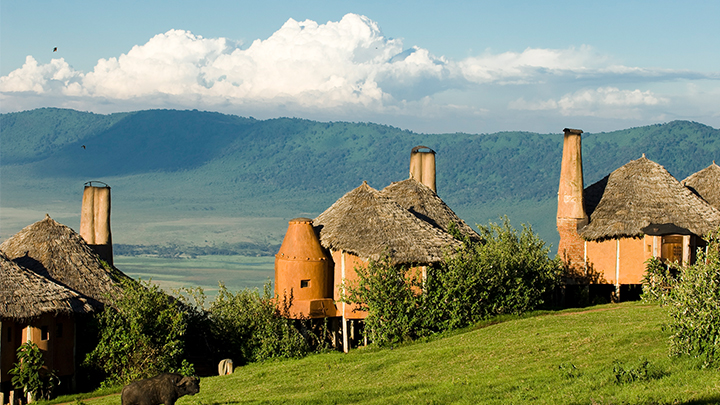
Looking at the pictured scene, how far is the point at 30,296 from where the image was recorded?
90.8 feet

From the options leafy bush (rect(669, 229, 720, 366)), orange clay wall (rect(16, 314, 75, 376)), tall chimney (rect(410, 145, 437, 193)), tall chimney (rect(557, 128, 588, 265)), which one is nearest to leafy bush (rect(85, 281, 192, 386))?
orange clay wall (rect(16, 314, 75, 376))

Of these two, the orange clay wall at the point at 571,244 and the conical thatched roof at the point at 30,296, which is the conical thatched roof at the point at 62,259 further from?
the orange clay wall at the point at 571,244

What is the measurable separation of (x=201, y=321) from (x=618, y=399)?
19864 mm

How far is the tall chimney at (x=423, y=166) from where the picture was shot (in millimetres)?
46531

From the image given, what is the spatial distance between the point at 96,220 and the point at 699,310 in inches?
1082

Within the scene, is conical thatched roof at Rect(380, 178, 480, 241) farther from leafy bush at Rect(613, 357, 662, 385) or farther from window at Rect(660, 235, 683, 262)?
leafy bush at Rect(613, 357, 662, 385)

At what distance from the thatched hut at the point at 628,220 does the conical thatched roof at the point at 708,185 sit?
132 inches

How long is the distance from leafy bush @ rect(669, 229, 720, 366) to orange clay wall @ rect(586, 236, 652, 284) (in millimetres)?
Answer: 16655

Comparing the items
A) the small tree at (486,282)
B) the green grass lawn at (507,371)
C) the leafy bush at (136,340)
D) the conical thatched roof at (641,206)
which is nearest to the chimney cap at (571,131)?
the conical thatched roof at (641,206)

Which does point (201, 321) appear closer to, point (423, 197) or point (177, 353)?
point (177, 353)

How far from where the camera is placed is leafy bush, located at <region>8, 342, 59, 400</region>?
27266 millimetres

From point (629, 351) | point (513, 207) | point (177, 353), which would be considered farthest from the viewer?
point (513, 207)

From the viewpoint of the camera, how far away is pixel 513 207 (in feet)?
651

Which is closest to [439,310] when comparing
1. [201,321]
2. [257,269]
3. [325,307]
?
[325,307]
